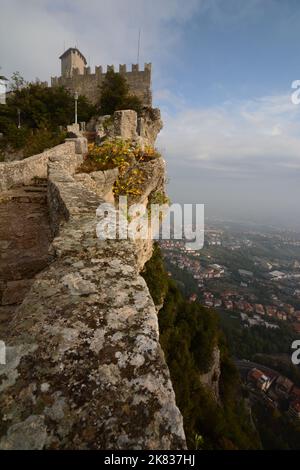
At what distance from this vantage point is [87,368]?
1295mm

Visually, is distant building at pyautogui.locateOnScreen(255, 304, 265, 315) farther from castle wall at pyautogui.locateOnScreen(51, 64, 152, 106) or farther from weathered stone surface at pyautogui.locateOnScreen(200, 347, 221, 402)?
castle wall at pyautogui.locateOnScreen(51, 64, 152, 106)

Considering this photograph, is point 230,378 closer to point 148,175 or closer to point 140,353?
point 148,175

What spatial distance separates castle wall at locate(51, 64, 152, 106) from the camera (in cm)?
2375

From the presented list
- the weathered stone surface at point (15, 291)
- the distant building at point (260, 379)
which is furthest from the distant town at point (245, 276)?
the weathered stone surface at point (15, 291)

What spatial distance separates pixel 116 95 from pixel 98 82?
5.22 meters

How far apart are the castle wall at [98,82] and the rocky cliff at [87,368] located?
25747 mm

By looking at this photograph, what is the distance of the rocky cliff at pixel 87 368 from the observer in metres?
1.05

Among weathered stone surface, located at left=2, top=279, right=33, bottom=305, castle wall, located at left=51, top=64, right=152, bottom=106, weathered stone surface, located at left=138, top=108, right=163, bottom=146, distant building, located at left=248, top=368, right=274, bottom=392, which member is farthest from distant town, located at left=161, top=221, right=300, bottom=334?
weathered stone surface, located at left=2, top=279, right=33, bottom=305

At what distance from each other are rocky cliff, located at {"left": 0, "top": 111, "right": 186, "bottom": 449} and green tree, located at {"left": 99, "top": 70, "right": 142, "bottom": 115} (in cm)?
2256

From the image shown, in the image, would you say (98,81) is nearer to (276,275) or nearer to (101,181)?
(101,181)

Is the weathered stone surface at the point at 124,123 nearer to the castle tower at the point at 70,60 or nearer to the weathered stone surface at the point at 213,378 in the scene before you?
the weathered stone surface at the point at 213,378

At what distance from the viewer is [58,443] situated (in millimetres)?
1018
